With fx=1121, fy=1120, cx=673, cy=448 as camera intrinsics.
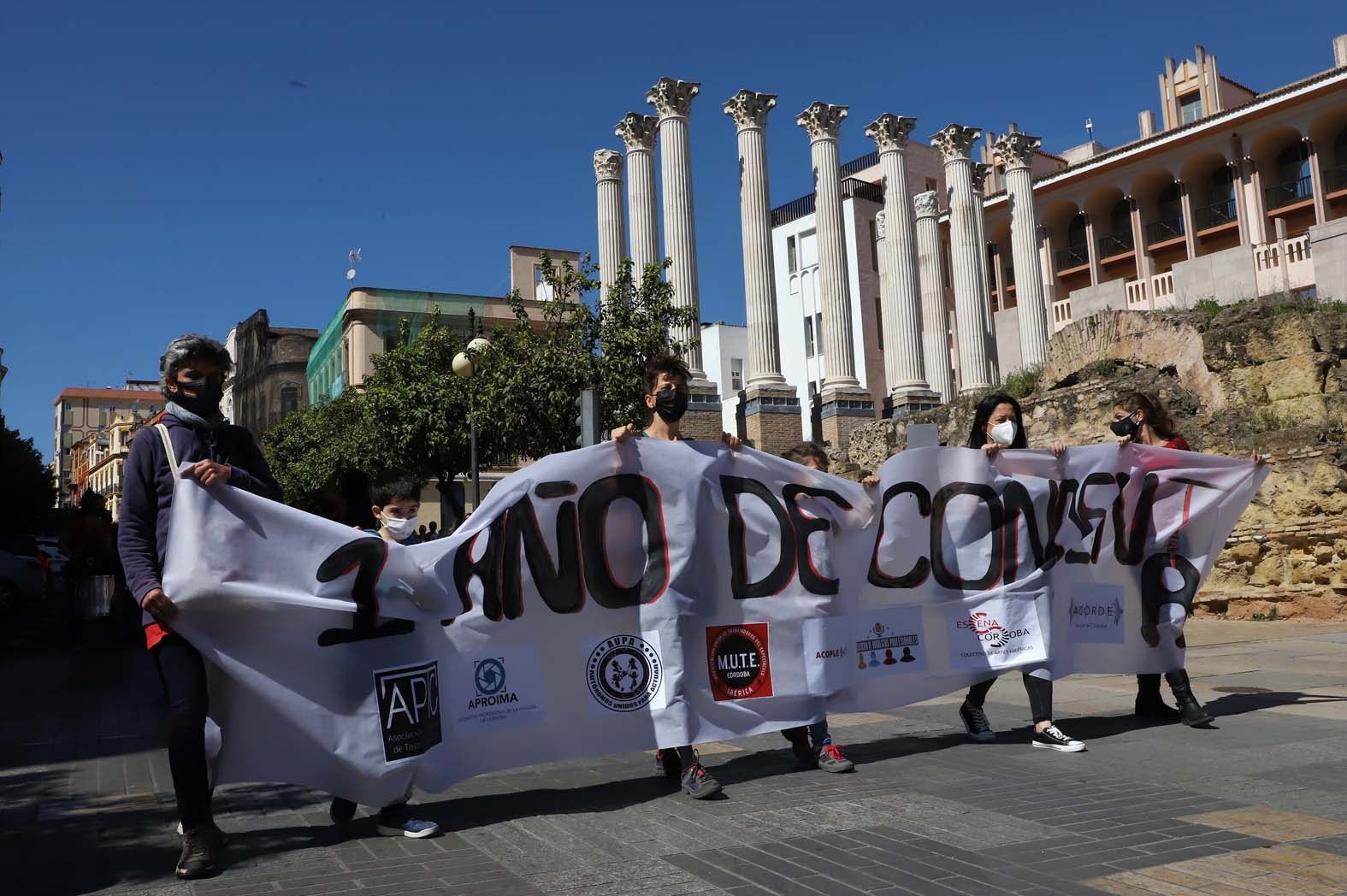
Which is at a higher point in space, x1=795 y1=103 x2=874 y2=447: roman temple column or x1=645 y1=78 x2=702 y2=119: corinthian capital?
x1=645 y1=78 x2=702 y2=119: corinthian capital

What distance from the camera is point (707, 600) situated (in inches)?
240

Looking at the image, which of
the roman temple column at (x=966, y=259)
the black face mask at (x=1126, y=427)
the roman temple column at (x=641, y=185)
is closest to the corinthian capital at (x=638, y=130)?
the roman temple column at (x=641, y=185)

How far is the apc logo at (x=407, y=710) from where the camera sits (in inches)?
202

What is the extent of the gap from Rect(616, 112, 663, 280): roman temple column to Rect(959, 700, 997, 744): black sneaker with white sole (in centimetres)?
3201

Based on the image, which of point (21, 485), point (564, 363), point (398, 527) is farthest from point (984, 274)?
point (21, 485)

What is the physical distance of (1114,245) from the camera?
49125 millimetres

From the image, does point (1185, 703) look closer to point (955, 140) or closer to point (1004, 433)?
point (1004, 433)

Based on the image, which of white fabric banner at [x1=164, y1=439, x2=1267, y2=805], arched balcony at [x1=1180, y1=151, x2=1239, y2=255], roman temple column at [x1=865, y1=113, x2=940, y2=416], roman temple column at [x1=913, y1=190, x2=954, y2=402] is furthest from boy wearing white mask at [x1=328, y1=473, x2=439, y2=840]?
arched balcony at [x1=1180, y1=151, x2=1239, y2=255]

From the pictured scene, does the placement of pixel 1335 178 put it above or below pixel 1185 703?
above

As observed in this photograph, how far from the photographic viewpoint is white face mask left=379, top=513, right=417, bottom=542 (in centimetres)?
577

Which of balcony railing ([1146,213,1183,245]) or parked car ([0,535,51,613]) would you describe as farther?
balcony railing ([1146,213,1183,245])

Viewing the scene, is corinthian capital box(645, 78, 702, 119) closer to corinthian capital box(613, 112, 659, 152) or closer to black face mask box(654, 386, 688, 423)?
corinthian capital box(613, 112, 659, 152)

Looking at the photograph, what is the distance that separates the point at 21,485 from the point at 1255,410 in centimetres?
6076

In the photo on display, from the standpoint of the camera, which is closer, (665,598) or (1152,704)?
(665,598)
